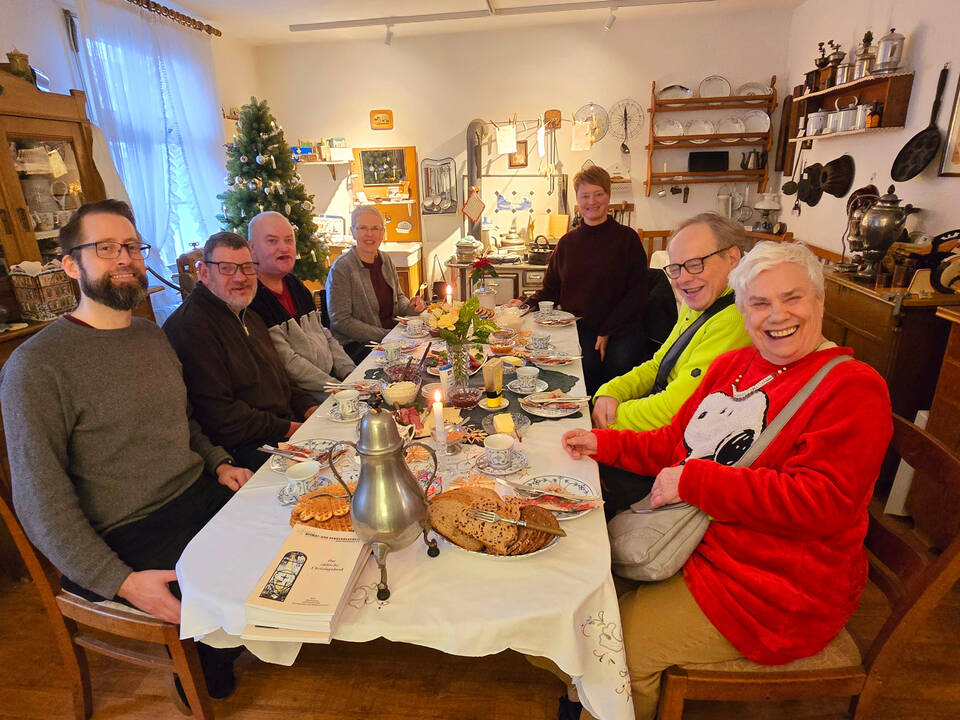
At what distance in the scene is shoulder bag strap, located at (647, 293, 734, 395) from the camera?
1690mm

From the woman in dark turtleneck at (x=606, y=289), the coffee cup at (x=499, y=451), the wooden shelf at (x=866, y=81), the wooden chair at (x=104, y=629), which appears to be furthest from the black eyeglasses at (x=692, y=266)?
the wooden shelf at (x=866, y=81)

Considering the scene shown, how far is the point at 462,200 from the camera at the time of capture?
18.5 ft

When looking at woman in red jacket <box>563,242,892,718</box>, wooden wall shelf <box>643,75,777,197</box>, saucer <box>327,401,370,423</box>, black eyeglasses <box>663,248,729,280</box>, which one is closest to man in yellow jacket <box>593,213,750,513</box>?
black eyeglasses <box>663,248,729,280</box>

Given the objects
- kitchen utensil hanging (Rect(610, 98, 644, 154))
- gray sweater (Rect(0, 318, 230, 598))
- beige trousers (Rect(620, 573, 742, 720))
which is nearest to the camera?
beige trousers (Rect(620, 573, 742, 720))

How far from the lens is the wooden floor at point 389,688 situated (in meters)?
1.58

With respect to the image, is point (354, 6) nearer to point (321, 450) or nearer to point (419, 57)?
point (419, 57)

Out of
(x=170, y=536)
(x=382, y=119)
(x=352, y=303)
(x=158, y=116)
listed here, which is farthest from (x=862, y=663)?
(x=382, y=119)

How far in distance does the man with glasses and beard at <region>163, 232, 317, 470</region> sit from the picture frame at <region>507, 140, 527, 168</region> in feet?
12.9

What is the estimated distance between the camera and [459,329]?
5.98 ft

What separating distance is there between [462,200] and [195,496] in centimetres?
460

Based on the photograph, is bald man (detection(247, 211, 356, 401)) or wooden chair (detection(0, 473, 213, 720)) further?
bald man (detection(247, 211, 356, 401))

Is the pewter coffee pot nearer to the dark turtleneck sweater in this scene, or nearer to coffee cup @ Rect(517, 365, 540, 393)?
coffee cup @ Rect(517, 365, 540, 393)

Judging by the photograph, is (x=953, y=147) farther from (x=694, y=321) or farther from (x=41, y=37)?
(x=41, y=37)

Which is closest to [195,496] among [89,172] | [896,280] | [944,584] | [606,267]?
[944,584]
